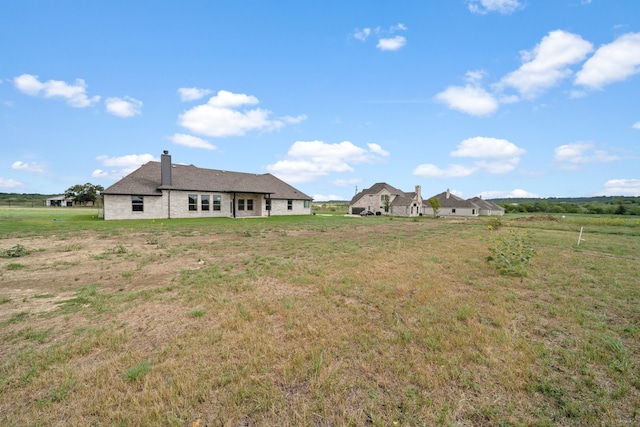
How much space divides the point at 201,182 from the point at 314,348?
2824 cm

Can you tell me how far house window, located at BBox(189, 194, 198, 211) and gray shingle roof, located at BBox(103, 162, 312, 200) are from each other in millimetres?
749

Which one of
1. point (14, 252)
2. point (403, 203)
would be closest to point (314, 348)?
point (14, 252)

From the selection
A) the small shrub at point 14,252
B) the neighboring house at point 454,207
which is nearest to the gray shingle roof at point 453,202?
the neighboring house at point 454,207

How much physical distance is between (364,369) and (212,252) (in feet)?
25.9

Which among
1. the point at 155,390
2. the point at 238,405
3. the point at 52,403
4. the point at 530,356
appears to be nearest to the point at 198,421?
the point at 238,405

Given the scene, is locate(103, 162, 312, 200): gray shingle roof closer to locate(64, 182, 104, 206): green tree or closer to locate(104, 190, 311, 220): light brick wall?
locate(104, 190, 311, 220): light brick wall

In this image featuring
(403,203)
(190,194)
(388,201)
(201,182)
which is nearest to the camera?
(190,194)

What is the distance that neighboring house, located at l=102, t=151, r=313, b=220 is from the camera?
928 inches

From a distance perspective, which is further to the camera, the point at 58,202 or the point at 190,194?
the point at 58,202

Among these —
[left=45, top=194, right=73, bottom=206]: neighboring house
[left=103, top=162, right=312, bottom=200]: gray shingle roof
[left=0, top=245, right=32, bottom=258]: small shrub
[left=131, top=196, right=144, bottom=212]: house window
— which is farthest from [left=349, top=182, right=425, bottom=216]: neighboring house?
[left=45, top=194, right=73, bottom=206]: neighboring house

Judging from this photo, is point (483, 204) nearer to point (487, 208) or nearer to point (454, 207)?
point (487, 208)

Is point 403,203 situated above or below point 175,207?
above

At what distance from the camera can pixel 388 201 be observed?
54.2 meters

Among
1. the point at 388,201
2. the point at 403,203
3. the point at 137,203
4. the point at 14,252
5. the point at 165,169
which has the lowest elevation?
the point at 14,252
